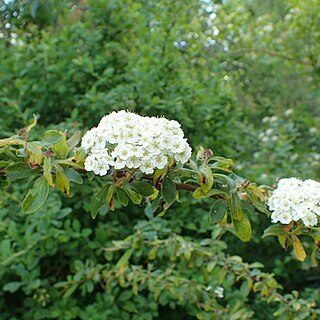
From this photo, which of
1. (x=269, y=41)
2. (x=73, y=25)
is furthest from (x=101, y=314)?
(x=269, y=41)

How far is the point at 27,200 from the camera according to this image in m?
1.33

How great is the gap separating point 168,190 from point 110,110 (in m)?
1.85

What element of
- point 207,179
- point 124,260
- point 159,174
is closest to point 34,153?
point 159,174

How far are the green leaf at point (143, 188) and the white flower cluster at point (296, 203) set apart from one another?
12.5 inches

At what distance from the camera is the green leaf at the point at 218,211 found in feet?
4.65

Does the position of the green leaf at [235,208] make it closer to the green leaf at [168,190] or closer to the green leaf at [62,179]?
the green leaf at [168,190]

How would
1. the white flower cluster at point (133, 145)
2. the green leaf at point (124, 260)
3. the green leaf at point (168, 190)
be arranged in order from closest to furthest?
the white flower cluster at point (133, 145), the green leaf at point (168, 190), the green leaf at point (124, 260)

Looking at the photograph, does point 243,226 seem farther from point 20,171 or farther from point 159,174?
point 20,171

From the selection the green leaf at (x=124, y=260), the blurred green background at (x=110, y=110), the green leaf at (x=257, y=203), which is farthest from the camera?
the blurred green background at (x=110, y=110)

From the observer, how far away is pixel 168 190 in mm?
1350

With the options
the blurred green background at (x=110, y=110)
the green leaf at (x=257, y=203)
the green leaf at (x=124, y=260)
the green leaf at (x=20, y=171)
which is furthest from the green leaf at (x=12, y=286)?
the green leaf at (x=257, y=203)

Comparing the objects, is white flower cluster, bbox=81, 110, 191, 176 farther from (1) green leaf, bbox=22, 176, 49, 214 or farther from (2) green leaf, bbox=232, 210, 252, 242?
(2) green leaf, bbox=232, 210, 252, 242

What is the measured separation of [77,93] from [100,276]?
1190mm

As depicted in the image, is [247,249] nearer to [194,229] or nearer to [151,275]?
[194,229]
